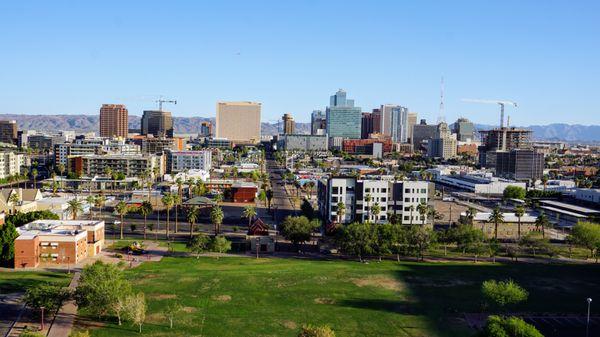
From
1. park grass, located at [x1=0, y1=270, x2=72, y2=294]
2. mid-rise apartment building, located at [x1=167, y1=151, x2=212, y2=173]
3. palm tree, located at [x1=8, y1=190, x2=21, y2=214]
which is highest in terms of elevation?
mid-rise apartment building, located at [x1=167, y1=151, x2=212, y2=173]

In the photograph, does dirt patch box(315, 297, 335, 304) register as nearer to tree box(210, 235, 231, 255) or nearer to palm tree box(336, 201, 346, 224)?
tree box(210, 235, 231, 255)

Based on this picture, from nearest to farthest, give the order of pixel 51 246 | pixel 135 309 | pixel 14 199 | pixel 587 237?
pixel 135 309
pixel 51 246
pixel 587 237
pixel 14 199

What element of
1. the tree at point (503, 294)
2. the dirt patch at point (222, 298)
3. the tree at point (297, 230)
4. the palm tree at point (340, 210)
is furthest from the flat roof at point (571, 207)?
the dirt patch at point (222, 298)

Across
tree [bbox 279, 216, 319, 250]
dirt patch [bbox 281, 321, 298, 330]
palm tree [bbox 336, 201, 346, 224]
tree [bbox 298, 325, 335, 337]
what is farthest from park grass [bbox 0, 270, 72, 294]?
palm tree [bbox 336, 201, 346, 224]

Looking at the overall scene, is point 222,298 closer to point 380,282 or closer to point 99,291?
point 99,291

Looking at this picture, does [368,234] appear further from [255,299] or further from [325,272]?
[255,299]

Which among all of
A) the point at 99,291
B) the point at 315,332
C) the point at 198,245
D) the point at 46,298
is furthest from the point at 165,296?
the point at 315,332

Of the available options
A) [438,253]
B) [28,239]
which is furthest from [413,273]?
[28,239]
